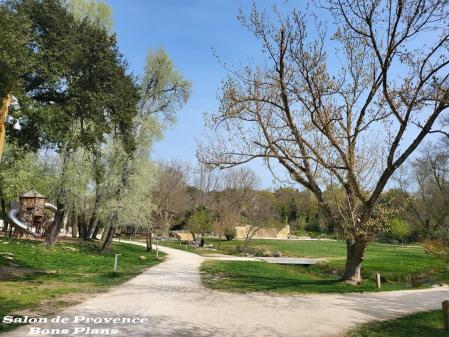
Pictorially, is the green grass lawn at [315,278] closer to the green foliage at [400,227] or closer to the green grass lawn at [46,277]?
the green grass lawn at [46,277]

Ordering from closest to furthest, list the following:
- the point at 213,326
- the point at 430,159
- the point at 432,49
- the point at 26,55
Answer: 1. the point at 213,326
2. the point at 26,55
3. the point at 432,49
4. the point at 430,159

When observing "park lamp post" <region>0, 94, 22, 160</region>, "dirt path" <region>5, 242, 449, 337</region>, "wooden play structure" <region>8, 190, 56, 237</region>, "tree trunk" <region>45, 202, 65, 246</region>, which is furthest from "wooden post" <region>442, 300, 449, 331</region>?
"wooden play structure" <region>8, 190, 56, 237</region>

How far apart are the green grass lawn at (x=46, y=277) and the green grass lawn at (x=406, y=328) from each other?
253 inches

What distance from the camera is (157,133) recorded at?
2692 cm

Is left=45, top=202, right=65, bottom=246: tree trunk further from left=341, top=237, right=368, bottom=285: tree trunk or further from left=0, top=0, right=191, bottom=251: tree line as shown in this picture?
left=341, top=237, right=368, bottom=285: tree trunk

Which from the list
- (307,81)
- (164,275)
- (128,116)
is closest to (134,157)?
(128,116)

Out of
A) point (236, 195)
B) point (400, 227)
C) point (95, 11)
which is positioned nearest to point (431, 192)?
point (400, 227)

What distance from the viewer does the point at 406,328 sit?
8.84 m

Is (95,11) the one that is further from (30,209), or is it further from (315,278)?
(315,278)

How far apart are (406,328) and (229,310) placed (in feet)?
12.4

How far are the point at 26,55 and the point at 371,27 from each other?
10.6 metres

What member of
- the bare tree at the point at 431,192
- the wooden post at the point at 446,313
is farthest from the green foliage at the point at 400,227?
the wooden post at the point at 446,313

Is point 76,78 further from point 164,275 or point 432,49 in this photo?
point 432,49

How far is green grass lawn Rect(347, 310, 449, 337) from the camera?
27.0 ft
